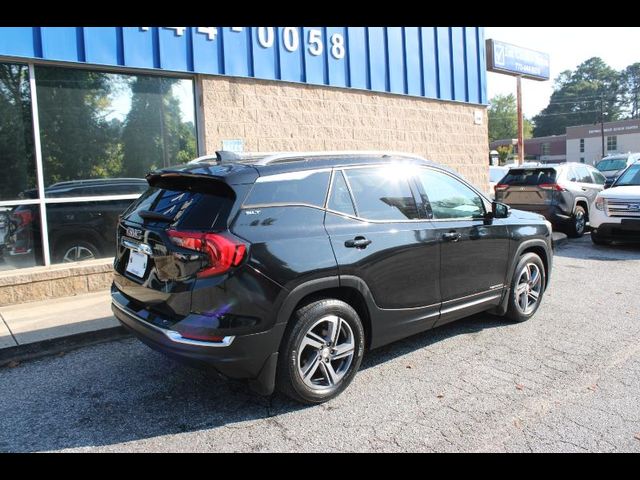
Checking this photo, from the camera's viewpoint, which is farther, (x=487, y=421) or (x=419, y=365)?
(x=419, y=365)

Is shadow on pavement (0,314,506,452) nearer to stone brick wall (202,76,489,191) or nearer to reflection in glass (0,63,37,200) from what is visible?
reflection in glass (0,63,37,200)

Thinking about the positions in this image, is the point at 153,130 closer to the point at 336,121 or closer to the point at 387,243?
the point at 336,121

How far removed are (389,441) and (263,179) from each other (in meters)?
1.86

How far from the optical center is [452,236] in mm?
4438

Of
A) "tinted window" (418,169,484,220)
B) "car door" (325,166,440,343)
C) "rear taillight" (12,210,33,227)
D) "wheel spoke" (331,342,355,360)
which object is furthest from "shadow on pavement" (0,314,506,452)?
"rear taillight" (12,210,33,227)

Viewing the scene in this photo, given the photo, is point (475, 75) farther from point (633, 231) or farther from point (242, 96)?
point (242, 96)

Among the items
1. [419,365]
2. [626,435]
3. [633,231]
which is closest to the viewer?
[626,435]

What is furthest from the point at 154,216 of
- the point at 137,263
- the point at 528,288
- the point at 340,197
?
the point at 528,288

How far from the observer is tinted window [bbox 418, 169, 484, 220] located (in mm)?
4457

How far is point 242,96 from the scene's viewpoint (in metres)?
7.95

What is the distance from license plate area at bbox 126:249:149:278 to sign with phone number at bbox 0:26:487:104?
13.0ft

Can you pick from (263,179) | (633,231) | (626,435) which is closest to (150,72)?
(263,179)

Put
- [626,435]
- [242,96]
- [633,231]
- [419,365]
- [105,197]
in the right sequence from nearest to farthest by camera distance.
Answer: [626,435] < [419,365] < [105,197] < [242,96] < [633,231]

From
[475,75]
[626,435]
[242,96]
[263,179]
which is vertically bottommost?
[626,435]
